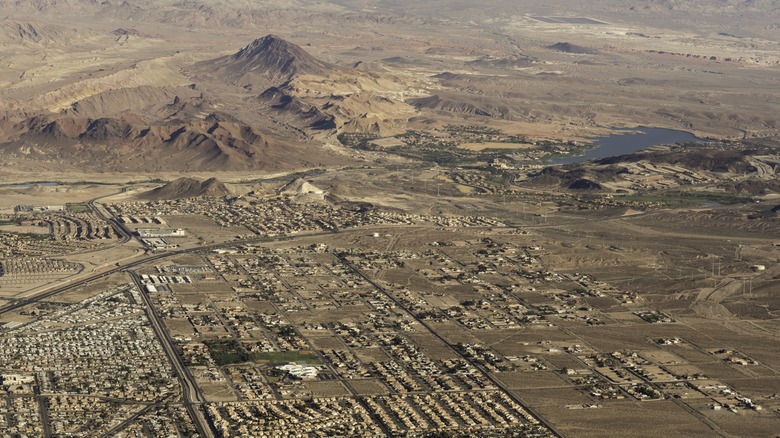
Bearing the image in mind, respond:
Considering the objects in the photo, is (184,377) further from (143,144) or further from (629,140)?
(629,140)

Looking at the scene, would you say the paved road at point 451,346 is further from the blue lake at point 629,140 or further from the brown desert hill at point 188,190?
the blue lake at point 629,140

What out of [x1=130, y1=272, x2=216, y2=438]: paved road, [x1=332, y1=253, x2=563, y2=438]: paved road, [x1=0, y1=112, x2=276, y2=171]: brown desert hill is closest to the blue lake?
[x1=0, y1=112, x2=276, y2=171]: brown desert hill

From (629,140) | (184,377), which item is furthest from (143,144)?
(184,377)

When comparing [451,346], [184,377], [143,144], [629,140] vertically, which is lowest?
[629,140]

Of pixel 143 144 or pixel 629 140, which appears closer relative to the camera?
pixel 143 144

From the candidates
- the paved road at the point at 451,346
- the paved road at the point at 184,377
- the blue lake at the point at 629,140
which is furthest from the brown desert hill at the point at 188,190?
the blue lake at the point at 629,140

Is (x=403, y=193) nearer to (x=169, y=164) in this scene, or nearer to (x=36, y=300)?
(x=169, y=164)

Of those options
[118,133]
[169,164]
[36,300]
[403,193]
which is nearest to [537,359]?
[36,300]
